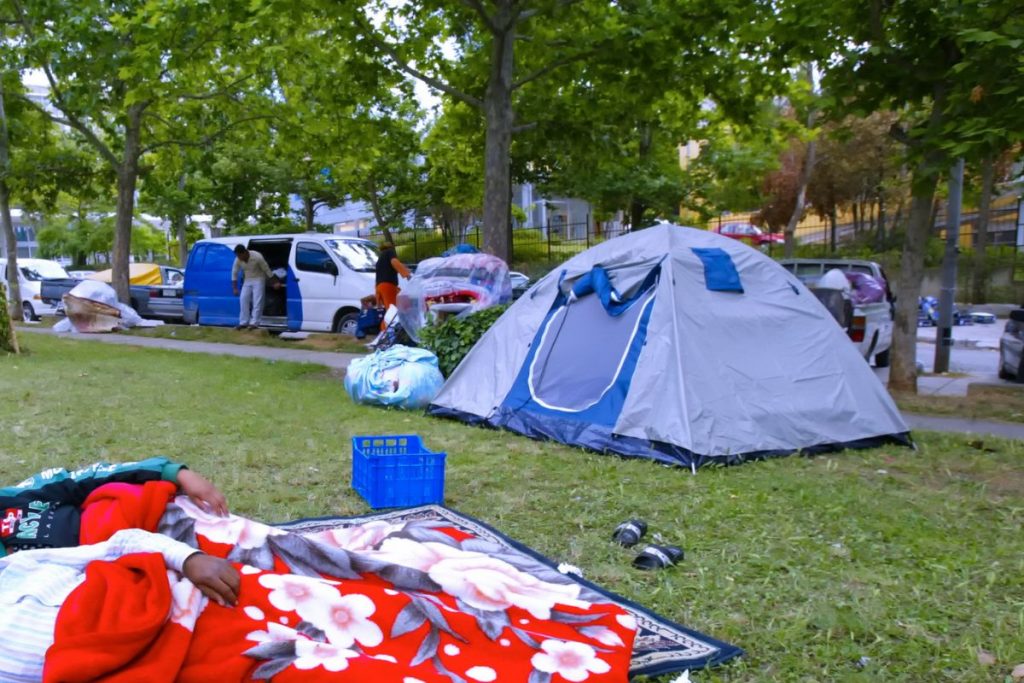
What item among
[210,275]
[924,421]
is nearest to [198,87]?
[210,275]

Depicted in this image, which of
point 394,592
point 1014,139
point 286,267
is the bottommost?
point 394,592

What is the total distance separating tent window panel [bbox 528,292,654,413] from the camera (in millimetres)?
6402

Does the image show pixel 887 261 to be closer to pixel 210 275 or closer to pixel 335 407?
pixel 210 275

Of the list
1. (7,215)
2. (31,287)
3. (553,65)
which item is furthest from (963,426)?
(31,287)

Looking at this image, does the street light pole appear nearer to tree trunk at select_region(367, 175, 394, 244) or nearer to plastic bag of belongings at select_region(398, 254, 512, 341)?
plastic bag of belongings at select_region(398, 254, 512, 341)

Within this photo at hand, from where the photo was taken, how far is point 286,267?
49.3ft

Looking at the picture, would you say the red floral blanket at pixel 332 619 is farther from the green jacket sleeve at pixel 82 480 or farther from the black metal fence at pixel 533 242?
Result: the black metal fence at pixel 533 242

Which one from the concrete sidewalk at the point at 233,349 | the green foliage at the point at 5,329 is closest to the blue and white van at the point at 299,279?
the concrete sidewalk at the point at 233,349

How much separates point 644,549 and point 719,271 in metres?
3.06

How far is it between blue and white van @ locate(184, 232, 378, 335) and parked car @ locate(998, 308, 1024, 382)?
9.11 m

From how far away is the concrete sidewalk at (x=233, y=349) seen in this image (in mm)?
12164

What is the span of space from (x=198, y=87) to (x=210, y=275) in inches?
140

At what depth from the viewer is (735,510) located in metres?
4.73

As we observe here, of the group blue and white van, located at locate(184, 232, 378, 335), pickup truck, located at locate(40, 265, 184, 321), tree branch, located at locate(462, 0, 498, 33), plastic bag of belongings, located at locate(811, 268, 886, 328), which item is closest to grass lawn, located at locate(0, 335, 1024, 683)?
plastic bag of belongings, located at locate(811, 268, 886, 328)
